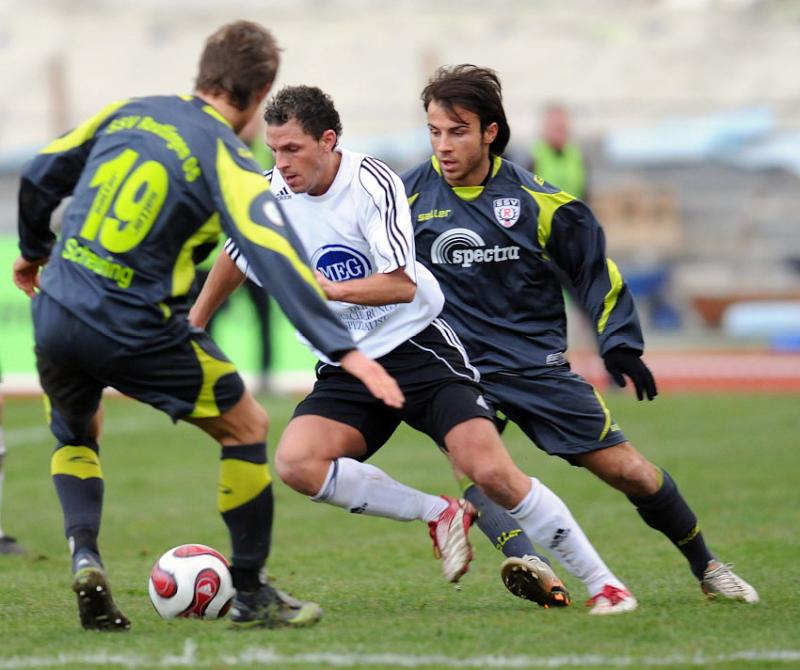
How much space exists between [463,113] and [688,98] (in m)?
33.2

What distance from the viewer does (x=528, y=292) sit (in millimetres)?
6188

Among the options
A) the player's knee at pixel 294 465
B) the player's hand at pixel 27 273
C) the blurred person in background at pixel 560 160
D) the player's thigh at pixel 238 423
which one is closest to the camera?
the player's thigh at pixel 238 423

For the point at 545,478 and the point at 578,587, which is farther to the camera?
the point at 545,478

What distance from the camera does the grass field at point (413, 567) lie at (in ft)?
15.8

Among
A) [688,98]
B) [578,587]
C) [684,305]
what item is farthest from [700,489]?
[688,98]

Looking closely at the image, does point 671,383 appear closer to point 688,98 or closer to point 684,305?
point 684,305

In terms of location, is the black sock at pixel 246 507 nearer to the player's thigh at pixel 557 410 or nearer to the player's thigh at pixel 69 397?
the player's thigh at pixel 69 397

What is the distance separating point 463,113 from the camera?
6.08 m

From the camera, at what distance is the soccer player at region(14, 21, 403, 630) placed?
4.87 m

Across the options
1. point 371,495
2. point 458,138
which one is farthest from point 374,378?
point 458,138

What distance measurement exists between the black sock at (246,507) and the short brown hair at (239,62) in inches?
46.0

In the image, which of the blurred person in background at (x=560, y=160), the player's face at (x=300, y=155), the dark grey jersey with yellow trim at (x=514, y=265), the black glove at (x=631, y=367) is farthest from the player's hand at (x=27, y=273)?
the blurred person in background at (x=560, y=160)

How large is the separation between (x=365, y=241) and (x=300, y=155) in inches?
16.2

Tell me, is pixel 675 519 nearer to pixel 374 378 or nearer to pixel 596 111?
pixel 374 378
